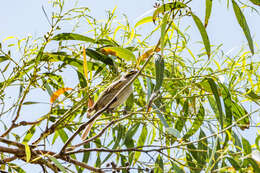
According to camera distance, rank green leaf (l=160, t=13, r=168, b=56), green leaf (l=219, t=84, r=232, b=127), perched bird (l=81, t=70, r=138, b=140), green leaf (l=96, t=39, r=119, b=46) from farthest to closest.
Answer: green leaf (l=96, t=39, r=119, b=46)
green leaf (l=219, t=84, r=232, b=127)
perched bird (l=81, t=70, r=138, b=140)
green leaf (l=160, t=13, r=168, b=56)

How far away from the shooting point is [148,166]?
41.5 inches

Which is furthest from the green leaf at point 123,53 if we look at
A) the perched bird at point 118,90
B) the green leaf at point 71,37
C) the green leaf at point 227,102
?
the green leaf at point 227,102

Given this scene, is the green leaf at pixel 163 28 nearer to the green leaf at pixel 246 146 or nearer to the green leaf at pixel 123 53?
the green leaf at pixel 123 53

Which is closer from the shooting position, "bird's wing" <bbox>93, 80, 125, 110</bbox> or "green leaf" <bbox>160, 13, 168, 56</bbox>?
"green leaf" <bbox>160, 13, 168, 56</bbox>

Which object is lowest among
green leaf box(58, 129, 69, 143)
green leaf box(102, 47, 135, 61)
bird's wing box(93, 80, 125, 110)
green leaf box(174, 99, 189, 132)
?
green leaf box(58, 129, 69, 143)

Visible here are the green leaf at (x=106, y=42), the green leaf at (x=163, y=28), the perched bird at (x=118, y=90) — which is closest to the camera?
the green leaf at (x=163, y=28)

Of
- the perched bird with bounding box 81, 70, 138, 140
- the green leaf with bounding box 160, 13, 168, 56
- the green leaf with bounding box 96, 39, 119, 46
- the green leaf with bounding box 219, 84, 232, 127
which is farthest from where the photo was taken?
the green leaf with bounding box 96, 39, 119, 46

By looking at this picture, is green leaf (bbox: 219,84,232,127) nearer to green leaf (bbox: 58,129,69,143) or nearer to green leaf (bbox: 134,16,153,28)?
green leaf (bbox: 134,16,153,28)

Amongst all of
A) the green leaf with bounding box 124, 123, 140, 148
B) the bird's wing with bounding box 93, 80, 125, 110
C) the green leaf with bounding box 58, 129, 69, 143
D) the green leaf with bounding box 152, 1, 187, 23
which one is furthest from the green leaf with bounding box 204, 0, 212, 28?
the green leaf with bounding box 58, 129, 69, 143

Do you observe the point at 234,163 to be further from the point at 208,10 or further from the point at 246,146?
the point at 208,10

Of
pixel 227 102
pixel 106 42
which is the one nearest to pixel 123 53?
pixel 106 42

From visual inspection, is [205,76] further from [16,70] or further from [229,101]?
[16,70]

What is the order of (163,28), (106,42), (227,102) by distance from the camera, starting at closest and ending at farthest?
1. (163,28)
2. (227,102)
3. (106,42)

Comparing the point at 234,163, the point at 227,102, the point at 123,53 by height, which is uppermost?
the point at 123,53
